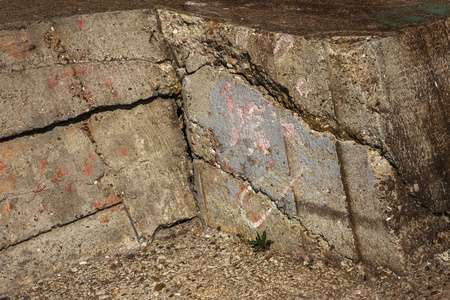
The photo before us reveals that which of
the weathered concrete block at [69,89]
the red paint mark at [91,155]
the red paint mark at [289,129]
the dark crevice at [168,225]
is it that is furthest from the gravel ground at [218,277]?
the weathered concrete block at [69,89]

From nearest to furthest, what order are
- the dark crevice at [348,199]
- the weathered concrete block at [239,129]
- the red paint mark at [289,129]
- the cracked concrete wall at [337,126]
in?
the cracked concrete wall at [337,126] → the dark crevice at [348,199] → the red paint mark at [289,129] → the weathered concrete block at [239,129]

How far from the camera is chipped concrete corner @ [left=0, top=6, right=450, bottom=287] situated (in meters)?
2.00

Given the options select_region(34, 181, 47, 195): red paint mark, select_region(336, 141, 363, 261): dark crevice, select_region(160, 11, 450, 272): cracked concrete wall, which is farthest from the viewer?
select_region(34, 181, 47, 195): red paint mark

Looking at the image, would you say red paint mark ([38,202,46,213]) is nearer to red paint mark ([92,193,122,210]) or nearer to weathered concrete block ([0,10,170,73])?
red paint mark ([92,193,122,210])

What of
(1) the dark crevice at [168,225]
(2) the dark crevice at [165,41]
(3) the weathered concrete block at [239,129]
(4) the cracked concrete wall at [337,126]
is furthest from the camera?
(1) the dark crevice at [168,225]

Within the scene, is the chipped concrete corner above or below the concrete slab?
below

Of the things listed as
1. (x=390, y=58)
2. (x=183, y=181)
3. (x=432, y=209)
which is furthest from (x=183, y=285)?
(x=390, y=58)

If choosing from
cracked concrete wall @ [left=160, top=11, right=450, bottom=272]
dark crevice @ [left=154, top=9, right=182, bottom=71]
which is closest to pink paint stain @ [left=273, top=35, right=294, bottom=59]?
cracked concrete wall @ [left=160, top=11, right=450, bottom=272]

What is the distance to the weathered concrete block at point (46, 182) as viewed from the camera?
2.35m

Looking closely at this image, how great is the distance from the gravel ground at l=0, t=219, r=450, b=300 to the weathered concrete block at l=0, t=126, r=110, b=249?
31 cm

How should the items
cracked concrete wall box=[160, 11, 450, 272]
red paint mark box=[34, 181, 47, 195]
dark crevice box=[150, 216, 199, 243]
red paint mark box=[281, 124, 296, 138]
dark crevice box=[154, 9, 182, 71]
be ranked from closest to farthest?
cracked concrete wall box=[160, 11, 450, 272]
red paint mark box=[281, 124, 296, 138]
red paint mark box=[34, 181, 47, 195]
dark crevice box=[154, 9, 182, 71]
dark crevice box=[150, 216, 199, 243]

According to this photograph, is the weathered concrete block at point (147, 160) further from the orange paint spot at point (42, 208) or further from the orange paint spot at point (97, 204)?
the orange paint spot at point (42, 208)

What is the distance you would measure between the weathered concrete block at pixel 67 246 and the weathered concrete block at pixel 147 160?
4.0 inches

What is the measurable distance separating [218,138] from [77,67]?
0.84 metres
